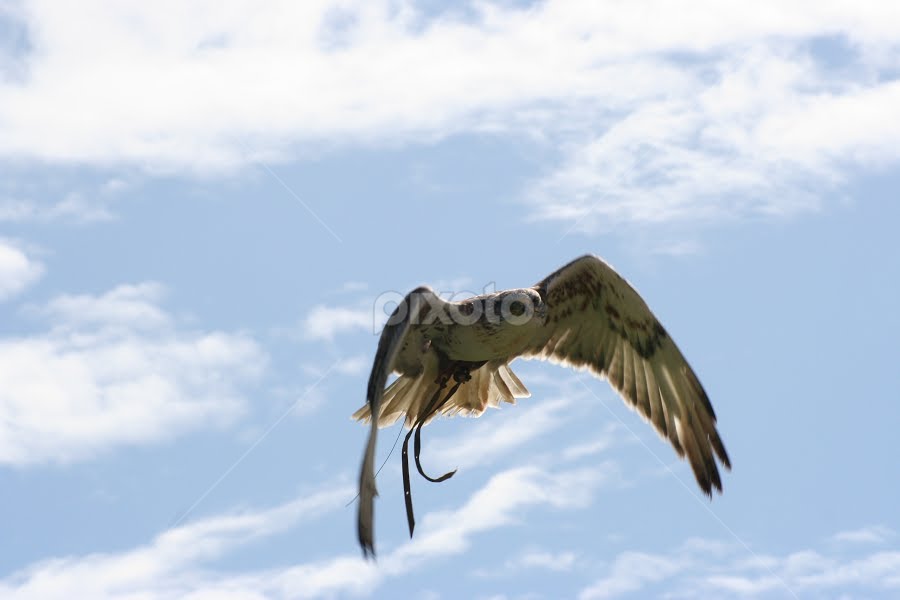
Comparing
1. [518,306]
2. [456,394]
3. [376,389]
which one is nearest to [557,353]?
[456,394]

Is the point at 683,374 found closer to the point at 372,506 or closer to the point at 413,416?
the point at 413,416

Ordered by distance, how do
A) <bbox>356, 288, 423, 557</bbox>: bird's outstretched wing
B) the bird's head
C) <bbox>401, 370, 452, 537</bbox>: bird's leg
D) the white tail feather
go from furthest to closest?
the white tail feather → the bird's head → <bbox>401, 370, 452, 537</bbox>: bird's leg → <bbox>356, 288, 423, 557</bbox>: bird's outstretched wing

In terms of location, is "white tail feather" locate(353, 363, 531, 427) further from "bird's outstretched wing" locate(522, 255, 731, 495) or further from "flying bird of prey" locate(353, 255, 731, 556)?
"bird's outstretched wing" locate(522, 255, 731, 495)

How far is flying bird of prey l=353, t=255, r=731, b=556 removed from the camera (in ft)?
30.8

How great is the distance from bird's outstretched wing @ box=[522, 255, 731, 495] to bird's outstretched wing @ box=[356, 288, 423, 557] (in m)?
2.01

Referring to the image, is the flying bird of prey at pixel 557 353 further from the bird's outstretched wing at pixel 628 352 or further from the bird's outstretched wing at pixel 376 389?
the bird's outstretched wing at pixel 376 389

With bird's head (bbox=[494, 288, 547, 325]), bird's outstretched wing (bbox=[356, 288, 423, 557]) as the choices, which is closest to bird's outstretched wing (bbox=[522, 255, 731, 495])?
bird's head (bbox=[494, 288, 547, 325])

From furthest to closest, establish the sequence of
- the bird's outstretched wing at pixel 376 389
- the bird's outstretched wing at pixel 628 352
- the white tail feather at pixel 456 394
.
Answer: the bird's outstretched wing at pixel 628 352, the white tail feather at pixel 456 394, the bird's outstretched wing at pixel 376 389

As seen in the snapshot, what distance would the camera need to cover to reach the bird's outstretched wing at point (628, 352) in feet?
33.3

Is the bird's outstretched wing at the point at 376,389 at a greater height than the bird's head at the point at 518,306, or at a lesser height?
lesser

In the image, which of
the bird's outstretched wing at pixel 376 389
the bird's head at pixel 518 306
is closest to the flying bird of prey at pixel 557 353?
the bird's head at pixel 518 306

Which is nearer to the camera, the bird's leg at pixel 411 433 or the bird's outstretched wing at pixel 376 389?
the bird's outstretched wing at pixel 376 389

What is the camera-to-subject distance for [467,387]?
33.9 ft

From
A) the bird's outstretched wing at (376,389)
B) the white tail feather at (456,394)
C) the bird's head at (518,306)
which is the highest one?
the bird's head at (518,306)
